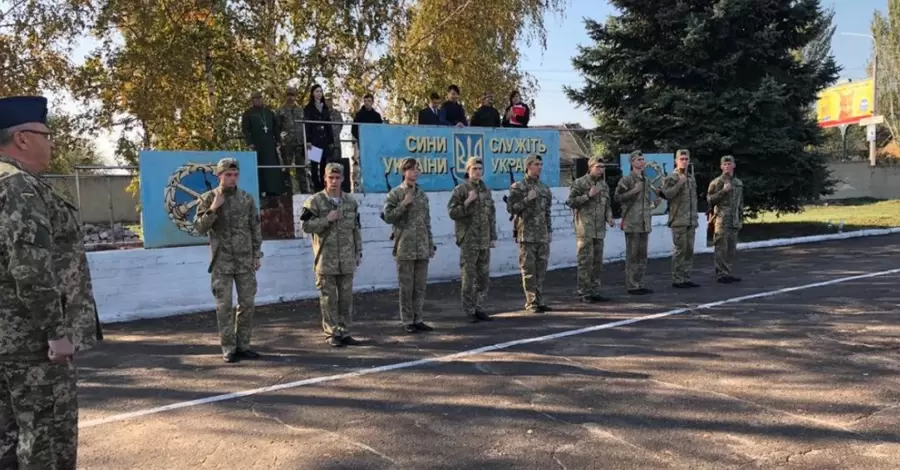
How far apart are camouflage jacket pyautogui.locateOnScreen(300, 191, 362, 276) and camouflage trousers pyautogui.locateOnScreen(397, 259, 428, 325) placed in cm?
63

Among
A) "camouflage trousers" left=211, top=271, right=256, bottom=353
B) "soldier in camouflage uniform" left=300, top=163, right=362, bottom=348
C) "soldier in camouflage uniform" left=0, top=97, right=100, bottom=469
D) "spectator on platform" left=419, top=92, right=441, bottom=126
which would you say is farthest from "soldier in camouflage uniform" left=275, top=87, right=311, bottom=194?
"soldier in camouflage uniform" left=0, top=97, right=100, bottom=469

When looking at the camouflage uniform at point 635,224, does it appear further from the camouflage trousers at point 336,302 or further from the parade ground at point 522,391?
the camouflage trousers at point 336,302

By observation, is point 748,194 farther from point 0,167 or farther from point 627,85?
point 0,167

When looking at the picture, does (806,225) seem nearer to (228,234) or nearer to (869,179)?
(228,234)

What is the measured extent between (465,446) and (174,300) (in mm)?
5940

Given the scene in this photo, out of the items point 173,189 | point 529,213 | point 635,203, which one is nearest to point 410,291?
point 529,213

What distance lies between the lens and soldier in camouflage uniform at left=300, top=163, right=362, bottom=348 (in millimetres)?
6832

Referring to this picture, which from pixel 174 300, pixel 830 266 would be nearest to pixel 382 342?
pixel 174 300

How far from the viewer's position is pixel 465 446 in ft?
13.3

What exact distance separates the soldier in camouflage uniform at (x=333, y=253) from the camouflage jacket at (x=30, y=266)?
3.77 meters

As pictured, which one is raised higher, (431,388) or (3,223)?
(3,223)

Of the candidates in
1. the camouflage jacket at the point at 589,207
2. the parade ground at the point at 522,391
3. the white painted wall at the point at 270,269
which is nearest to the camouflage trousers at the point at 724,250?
the parade ground at the point at 522,391

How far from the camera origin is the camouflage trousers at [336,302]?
6.84 meters

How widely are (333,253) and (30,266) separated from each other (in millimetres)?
4083
